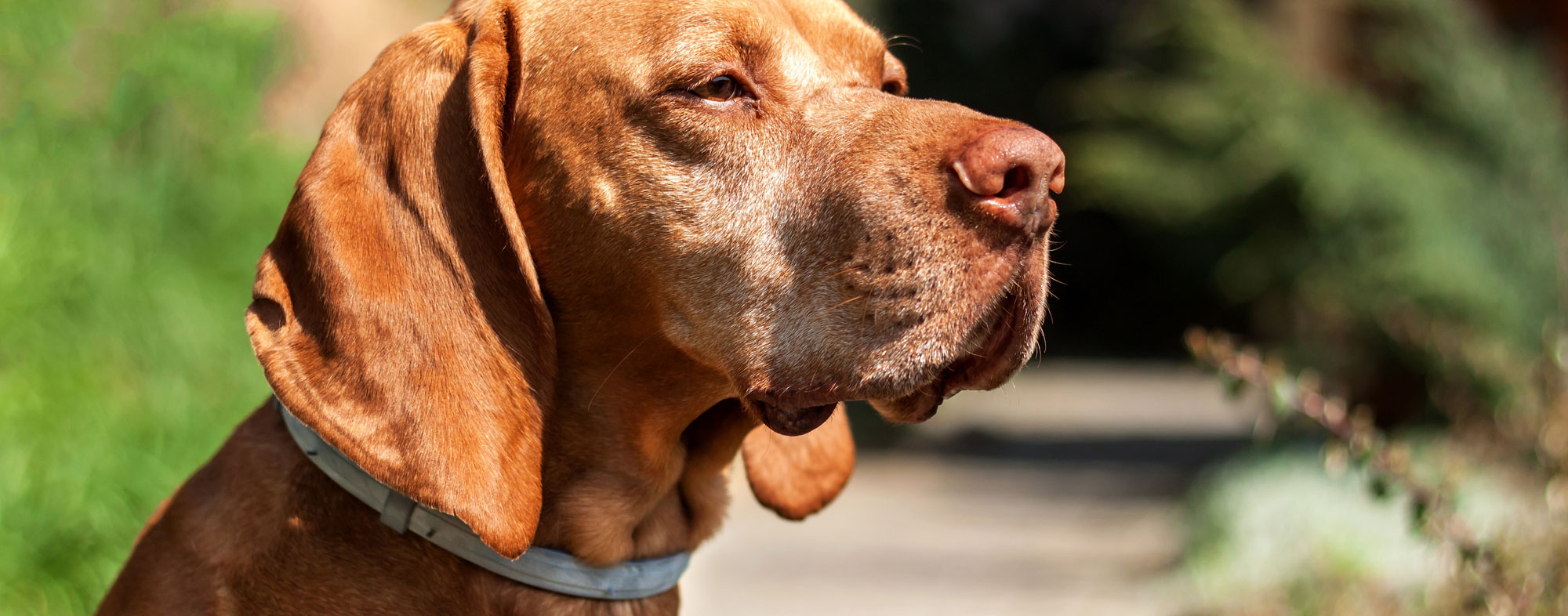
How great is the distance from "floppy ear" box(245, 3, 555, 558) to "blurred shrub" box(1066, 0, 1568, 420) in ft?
17.4

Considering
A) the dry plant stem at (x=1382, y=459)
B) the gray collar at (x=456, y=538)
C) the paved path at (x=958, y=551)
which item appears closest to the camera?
the gray collar at (x=456, y=538)

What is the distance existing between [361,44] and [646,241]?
5.37 meters

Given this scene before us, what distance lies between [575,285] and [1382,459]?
1.91 metres

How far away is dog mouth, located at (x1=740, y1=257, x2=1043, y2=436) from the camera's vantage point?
6.79 feet

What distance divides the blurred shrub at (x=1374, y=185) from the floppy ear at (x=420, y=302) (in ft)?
17.4

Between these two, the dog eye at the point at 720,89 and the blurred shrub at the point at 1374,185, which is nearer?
the dog eye at the point at 720,89

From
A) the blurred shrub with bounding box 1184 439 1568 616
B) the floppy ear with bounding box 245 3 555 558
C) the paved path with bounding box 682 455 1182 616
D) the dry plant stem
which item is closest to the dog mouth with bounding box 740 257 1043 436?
the floppy ear with bounding box 245 3 555 558

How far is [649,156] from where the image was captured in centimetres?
214

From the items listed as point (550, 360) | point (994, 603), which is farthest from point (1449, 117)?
point (550, 360)

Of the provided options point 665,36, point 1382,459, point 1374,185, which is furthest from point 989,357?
A: point 1374,185

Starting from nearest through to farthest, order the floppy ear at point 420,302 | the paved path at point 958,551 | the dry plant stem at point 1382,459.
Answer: the floppy ear at point 420,302
the dry plant stem at point 1382,459
the paved path at point 958,551

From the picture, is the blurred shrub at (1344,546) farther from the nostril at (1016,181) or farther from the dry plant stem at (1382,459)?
the nostril at (1016,181)

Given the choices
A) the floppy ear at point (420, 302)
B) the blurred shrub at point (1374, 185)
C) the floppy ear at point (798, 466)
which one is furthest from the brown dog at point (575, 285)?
the blurred shrub at point (1374, 185)

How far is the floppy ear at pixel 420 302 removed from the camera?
75.6 inches
